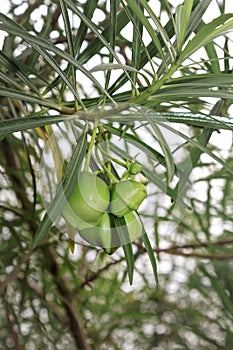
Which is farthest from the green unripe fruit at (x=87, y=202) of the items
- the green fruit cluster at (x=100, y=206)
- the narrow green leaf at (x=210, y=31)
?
the narrow green leaf at (x=210, y=31)

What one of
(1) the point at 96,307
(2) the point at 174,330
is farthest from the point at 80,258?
(2) the point at 174,330

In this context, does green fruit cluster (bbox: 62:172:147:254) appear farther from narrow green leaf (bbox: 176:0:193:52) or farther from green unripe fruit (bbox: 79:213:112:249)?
narrow green leaf (bbox: 176:0:193:52)

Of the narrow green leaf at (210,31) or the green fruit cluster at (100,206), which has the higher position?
the narrow green leaf at (210,31)

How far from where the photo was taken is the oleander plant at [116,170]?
433mm

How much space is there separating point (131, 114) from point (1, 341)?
3.48 feet

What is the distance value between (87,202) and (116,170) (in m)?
0.07

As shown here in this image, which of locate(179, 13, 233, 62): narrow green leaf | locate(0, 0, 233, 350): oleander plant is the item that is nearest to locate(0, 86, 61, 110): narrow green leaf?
locate(0, 0, 233, 350): oleander plant

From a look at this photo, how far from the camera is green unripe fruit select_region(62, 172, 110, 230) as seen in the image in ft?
1.35

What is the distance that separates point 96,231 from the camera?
0.42 m

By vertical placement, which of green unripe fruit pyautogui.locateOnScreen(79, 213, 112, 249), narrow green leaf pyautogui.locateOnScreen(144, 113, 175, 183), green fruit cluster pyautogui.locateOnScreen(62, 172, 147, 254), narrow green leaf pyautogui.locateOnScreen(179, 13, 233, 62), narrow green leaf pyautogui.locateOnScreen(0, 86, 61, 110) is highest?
narrow green leaf pyautogui.locateOnScreen(179, 13, 233, 62)

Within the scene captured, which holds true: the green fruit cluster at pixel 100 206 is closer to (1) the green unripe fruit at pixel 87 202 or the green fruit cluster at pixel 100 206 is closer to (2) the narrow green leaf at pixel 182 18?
(1) the green unripe fruit at pixel 87 202

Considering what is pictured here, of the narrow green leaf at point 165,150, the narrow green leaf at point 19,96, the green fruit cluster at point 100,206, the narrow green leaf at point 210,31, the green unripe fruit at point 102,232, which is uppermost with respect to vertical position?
the narrow green leaf at point 210,31

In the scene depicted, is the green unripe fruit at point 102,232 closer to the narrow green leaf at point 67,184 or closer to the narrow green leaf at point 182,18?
the narrow green leaf at point 67,184

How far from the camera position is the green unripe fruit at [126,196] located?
41cm
